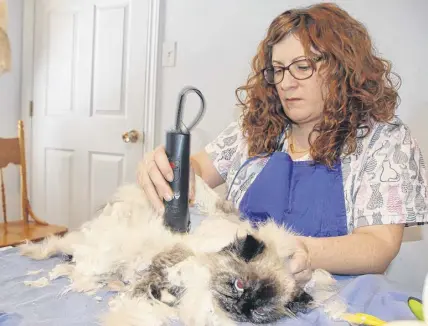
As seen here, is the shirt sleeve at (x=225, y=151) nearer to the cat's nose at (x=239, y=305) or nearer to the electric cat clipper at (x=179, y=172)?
the electric cat clipper at (x=179, y=172)

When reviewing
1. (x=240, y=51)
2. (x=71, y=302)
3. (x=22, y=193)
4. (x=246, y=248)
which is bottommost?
(x=22, y=193)

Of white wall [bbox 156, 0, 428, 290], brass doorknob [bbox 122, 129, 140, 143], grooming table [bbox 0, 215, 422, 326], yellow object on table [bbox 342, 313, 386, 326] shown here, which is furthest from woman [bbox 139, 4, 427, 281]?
brass doorknob [bbox 122, 129, 140, 143]

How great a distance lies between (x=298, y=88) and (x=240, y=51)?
1032mm

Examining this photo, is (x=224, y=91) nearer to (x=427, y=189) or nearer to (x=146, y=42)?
(x=146, y=42)

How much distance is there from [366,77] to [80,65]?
197cm

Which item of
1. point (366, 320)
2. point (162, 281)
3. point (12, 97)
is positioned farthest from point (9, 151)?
point (366, 320)

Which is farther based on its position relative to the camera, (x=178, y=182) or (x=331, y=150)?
(x=331, y=150)

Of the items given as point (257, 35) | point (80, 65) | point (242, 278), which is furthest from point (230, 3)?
point (242, 278)

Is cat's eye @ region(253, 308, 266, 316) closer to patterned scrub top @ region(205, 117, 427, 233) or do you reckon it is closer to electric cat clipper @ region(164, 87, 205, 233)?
electric cat clipper @ region(164, 87, 205, 233)

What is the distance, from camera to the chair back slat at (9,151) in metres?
2.06

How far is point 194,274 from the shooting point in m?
0.64

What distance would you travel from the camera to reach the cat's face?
2.00 feet

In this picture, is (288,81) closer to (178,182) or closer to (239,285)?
(178,182)

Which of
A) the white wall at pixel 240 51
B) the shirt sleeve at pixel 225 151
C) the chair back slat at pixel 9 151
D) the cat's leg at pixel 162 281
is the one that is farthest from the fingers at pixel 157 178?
the chair back slat at pixel 9 151
